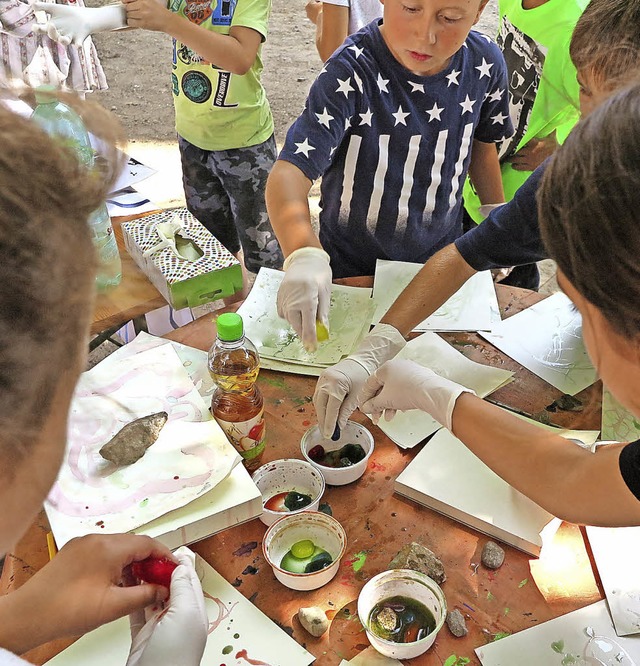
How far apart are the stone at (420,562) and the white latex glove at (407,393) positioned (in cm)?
26

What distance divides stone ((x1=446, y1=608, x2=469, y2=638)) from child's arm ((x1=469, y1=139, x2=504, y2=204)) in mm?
1397

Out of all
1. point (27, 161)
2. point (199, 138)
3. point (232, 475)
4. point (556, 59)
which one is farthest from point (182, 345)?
point (556, 59)

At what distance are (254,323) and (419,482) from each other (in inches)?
23.4

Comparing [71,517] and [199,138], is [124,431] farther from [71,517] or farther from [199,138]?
[199,138]

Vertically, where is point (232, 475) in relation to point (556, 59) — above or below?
below

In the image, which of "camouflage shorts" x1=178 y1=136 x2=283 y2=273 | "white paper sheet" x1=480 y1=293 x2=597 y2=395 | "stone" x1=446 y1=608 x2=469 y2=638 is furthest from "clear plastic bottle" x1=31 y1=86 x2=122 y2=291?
"white paper sheet" x1=480 y1=293 x2=597 y2=395

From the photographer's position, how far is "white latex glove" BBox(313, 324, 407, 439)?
1178 mm

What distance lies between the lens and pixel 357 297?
1582mm

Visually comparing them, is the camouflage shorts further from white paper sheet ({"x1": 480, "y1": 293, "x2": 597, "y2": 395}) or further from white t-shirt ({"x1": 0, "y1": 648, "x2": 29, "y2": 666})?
white t-shirt ({"x1": 0, "y1": 648, "x2": 29, "y2": 666})

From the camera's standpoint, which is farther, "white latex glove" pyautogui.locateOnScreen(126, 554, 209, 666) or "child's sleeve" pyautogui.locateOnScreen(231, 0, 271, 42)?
"child's sleeve" pyautogui.locateOnScreen(231, 0, 271, 42)

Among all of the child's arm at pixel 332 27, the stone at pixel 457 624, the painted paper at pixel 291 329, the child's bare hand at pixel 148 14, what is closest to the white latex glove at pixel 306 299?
the painted paper at pixel 291 329

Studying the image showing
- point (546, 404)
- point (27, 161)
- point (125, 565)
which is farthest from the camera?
point (546, 404)

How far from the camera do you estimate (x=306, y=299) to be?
135cm

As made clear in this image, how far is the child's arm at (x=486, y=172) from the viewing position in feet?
6.35
